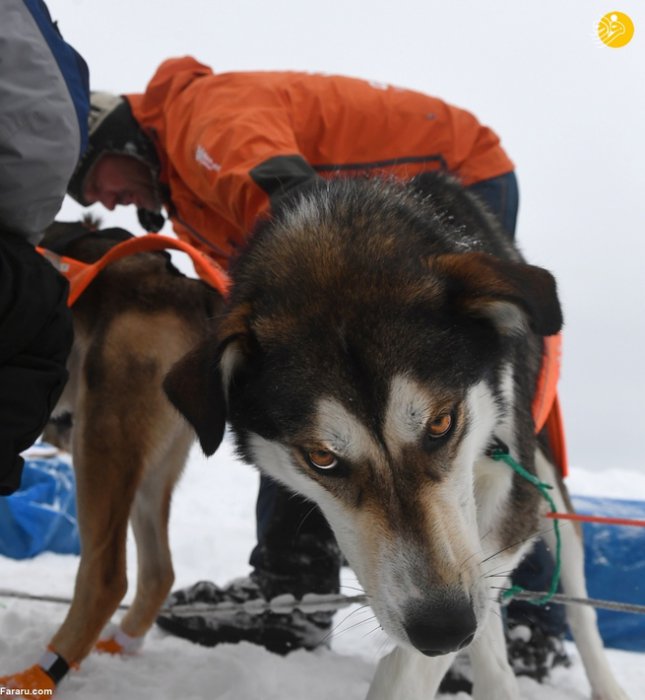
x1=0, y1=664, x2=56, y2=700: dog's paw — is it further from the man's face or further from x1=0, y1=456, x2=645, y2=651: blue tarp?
the man's face

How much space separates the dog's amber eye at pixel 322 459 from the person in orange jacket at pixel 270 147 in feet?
3.74

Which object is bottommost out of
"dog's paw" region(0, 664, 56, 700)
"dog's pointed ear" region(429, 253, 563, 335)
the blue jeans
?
"dog's paw" region(0, 664, 56, 700)

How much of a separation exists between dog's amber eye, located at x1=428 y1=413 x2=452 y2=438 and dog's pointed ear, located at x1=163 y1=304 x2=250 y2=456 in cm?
41

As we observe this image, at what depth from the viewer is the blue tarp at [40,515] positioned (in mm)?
3465

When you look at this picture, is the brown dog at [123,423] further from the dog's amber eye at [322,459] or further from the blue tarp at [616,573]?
the blue tarp at [616,573]

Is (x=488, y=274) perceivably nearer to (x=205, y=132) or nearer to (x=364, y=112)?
(x=205, y=132)

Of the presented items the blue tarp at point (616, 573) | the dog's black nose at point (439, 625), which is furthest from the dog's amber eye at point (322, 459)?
the blue tarp at point (616, 573)

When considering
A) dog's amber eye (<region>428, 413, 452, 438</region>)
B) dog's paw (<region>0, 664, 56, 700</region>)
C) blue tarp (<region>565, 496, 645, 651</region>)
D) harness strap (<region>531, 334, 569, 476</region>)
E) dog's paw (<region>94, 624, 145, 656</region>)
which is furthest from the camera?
blue tarp (<region>565, 496, 645, 651</region>)

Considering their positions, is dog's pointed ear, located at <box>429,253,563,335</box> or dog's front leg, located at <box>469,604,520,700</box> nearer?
dog's pointed ear, located at <box>429,253,563,335</box>

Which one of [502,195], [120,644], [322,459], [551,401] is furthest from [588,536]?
[322,459]

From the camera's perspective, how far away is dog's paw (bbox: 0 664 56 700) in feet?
6.15

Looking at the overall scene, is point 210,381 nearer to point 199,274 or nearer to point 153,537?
point 199,274

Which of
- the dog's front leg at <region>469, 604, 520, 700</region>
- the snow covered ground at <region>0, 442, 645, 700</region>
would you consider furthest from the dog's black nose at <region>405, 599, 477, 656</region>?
the dog's front leg at <region>469, 604, 520, 700</region>

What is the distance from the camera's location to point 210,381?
152 cm
